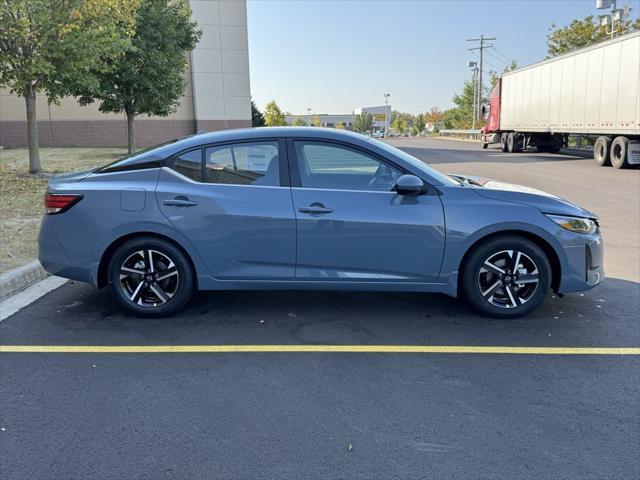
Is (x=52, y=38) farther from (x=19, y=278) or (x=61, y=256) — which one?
(x=61, y=256)

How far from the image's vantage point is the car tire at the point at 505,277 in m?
4.68

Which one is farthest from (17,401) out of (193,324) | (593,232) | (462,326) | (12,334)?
(593,232)

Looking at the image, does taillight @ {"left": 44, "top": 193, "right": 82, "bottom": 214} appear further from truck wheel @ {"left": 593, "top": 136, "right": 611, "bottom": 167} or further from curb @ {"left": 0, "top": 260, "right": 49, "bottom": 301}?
truck wheel @ {"left": 593, "top": 136, "right": 611, "bottom": 167}

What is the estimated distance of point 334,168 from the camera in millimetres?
4773

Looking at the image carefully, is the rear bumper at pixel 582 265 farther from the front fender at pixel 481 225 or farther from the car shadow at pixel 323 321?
the car shadow at pixel 323 321

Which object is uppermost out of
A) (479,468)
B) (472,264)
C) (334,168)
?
(334,168)

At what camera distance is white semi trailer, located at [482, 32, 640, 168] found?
1875cm

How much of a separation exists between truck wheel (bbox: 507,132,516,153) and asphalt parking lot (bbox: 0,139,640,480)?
2668 centimetres

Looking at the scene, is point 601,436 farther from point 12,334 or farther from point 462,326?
point 12,334

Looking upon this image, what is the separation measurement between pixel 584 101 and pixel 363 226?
66.7ft

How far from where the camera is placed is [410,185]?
4523 mm

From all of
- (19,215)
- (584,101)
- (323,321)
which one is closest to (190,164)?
(323,321)

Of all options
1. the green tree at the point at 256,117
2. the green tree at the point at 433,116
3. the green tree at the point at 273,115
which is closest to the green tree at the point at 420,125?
the green tree at the point at 433,116

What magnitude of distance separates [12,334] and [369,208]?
299cm
